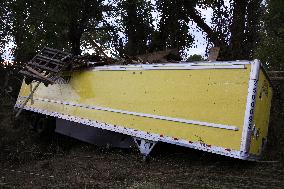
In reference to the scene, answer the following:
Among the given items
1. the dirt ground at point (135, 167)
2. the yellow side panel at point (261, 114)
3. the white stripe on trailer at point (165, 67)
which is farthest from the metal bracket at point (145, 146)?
the yellow side panel at point (261, 114)

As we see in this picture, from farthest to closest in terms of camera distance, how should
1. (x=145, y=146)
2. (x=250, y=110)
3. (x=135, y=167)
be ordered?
(x=145, y=146), (x=135, y=167), (x=250, y=110)

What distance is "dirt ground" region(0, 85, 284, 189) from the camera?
6867 mm

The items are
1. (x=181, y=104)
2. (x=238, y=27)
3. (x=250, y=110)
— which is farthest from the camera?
(x=238, y=27)

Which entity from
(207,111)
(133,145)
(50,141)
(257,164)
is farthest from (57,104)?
(257,164)

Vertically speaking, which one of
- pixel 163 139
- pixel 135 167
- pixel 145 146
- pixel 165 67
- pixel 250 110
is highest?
pixel 165 67

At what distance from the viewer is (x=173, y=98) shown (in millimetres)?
8188

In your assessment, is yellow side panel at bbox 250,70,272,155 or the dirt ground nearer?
the dirt ground

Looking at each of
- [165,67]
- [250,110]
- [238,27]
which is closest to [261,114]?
[250,110]

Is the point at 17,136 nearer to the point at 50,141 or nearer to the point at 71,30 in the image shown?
the point at 50,141

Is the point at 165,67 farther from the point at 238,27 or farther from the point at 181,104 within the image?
the point at 238,27

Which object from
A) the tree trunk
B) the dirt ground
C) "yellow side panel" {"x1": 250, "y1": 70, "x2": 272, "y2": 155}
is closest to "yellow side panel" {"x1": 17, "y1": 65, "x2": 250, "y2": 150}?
"yellow side panel" {"x1": 250, "y1": 70, "x2": 272, "y2": 155}

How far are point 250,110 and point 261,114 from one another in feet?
3.37

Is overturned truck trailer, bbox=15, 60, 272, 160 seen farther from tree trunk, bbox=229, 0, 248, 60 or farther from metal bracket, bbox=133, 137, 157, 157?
tree trunk, bbox=229, 0, 248, 60

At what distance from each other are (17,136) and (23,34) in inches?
303
